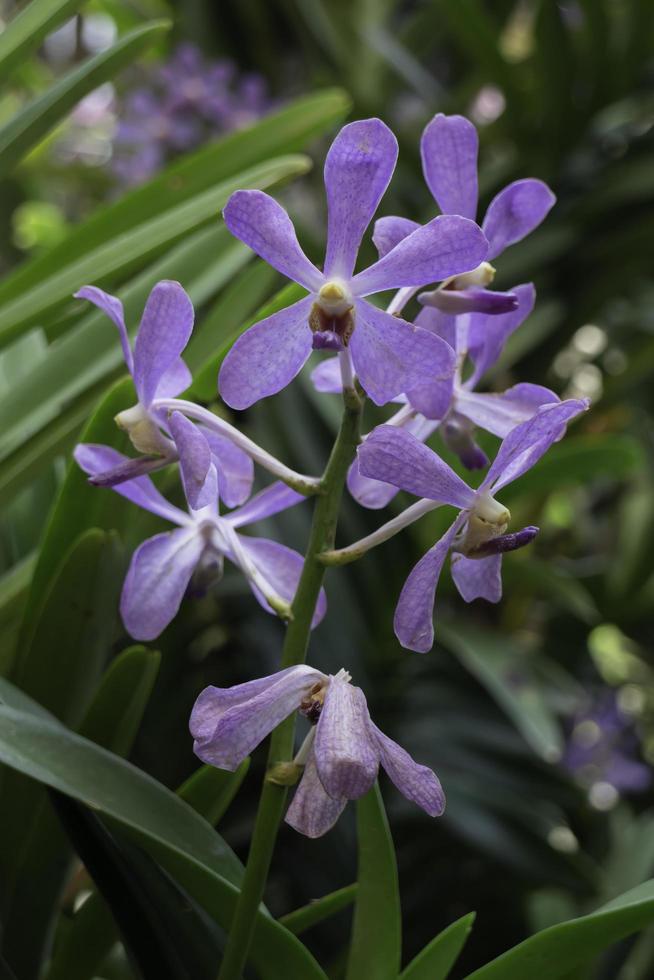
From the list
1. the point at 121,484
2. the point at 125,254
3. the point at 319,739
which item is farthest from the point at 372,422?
the point at 319,739

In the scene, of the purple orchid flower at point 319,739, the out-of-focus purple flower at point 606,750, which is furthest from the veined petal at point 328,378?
the out-of-focus purple flower at point 606,750

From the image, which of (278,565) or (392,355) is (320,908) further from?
(392,355)

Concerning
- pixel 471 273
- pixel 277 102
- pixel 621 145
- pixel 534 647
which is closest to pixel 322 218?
pixel 277 102

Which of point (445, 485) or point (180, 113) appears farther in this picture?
point (180, 113)

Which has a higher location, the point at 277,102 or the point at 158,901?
the point at 277,102

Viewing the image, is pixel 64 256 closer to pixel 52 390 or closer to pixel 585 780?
pixel 52 390

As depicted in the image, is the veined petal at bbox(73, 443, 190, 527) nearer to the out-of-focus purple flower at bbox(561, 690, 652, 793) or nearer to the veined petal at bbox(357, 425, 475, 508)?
the veined petal at bbox(357, 425, 475, 508)

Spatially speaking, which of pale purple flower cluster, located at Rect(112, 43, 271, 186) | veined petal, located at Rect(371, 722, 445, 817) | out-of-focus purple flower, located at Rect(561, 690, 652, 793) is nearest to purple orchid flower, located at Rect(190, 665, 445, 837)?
veined petal, located at Rect(371, 722, 445, 817)
